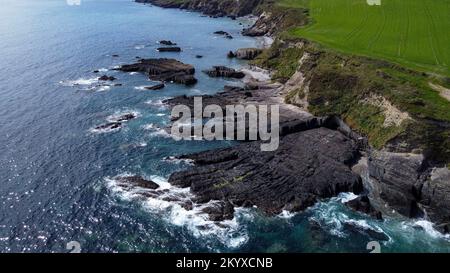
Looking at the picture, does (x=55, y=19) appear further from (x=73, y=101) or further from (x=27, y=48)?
(x=73, y=101)

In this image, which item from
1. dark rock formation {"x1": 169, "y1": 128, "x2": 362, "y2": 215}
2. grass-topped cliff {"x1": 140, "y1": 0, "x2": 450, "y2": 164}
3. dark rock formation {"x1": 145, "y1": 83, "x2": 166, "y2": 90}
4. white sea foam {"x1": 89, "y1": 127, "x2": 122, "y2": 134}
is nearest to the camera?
dark rock formation {"x1": 169, "y1": 128, "x2": 362, "y2": 215}

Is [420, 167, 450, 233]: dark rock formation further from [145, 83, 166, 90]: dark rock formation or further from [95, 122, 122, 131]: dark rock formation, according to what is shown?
[145, 83, 166, 90]: dark rock formation

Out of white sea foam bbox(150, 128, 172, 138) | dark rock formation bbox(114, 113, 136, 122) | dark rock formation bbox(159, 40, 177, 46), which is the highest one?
dark rock formation bbox(159, 40, 177, 46)

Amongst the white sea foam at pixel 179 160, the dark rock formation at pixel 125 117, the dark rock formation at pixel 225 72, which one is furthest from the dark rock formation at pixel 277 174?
the dark rock formation at pixel 225 72

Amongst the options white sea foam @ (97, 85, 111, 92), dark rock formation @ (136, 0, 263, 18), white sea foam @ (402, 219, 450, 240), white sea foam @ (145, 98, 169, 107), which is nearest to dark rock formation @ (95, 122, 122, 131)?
white sea foam @ (145, 98, 169, 107)

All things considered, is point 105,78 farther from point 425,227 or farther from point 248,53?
point 425,227

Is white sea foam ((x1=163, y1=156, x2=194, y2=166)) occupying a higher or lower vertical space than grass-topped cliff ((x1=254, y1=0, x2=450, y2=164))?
lower

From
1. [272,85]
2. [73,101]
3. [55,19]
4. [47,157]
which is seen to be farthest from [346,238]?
[55,19]
